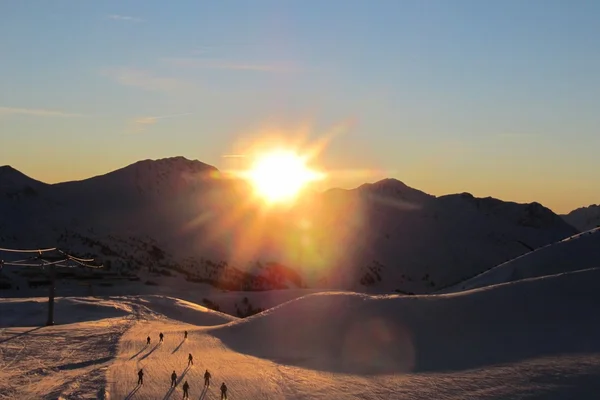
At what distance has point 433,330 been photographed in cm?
3356

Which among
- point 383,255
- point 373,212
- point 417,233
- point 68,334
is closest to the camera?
point 68,334

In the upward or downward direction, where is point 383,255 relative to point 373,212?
downward

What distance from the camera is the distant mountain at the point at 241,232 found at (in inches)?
4205

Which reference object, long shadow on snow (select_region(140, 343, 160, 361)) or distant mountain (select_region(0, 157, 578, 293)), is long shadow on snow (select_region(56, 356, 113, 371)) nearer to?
long shadow on snow (select_region(140, 343, 160, 361))

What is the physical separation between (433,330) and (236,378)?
1198 centimetres

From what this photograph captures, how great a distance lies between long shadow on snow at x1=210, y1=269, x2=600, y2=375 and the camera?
95.3 feet

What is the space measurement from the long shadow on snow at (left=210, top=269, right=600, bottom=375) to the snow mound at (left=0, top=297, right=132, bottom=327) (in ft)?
48.9

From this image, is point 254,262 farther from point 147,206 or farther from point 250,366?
point 250,366

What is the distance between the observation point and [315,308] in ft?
133

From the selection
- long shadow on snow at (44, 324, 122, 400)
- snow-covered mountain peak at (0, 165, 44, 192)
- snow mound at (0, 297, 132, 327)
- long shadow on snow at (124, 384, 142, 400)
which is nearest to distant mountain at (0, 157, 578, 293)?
snow-covered mountain peak at (0, 165, 44, 192)

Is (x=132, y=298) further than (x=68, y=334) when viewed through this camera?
Yes

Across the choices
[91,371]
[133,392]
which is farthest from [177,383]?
[91,371]

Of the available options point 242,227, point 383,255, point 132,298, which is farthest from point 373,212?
point 132,298

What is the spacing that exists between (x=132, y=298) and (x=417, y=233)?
403ft
